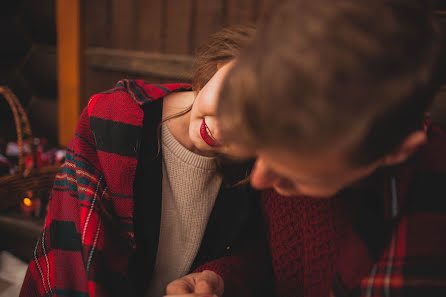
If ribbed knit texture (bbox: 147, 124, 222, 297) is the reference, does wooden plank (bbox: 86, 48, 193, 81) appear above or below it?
above

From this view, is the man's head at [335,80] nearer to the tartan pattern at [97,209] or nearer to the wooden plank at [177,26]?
the tartan pattern at [97,209]

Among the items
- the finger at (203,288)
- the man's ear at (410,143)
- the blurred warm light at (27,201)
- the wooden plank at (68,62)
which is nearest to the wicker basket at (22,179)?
the blurred warm light at (27,201)

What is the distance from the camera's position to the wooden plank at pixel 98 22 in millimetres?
1598

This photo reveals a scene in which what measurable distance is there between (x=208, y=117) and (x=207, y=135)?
6cm

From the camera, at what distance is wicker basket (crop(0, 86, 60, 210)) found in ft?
4.13

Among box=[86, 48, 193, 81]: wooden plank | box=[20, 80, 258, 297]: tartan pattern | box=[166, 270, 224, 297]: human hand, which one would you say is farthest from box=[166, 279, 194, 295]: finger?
box=[86, 48, 193, 81]: wooden plank

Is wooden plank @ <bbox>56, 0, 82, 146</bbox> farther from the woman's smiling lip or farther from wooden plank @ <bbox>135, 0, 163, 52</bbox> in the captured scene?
the woman's smiling lip

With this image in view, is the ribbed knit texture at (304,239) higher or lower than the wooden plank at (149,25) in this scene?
lower

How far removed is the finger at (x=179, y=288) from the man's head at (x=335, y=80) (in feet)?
1.19

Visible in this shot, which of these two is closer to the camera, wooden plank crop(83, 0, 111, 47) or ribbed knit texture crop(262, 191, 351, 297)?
ribbed knit texture crop(262, 191, 351, 297)

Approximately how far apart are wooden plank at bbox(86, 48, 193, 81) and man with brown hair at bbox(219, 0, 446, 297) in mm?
994

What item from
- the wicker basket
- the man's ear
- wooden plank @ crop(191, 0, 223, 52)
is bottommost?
the wicker basket

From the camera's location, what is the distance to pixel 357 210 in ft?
1.88

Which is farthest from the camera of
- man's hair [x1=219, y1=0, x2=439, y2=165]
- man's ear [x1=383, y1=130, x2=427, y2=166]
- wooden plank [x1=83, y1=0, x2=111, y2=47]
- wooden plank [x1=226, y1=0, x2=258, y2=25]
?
wooden plank [x1=83, y1=0, x2=111, y2=47]
